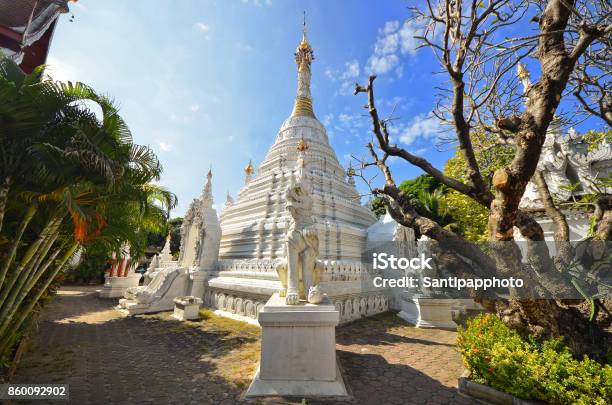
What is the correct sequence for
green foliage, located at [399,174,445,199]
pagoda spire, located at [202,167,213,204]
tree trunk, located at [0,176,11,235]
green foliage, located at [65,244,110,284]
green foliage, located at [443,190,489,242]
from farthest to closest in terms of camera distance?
green foliage, located at [399,174,445,199] → green foliage, located at [65,244,110,284] → green foliage, located at [443,190,489,242] → pagoda spire, located at [202,167,213,204] → tree trunk, located at [0,176,11,235]

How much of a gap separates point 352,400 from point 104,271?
26.2 metres

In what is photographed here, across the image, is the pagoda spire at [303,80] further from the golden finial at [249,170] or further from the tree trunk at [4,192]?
the tree trunk at [4,192]

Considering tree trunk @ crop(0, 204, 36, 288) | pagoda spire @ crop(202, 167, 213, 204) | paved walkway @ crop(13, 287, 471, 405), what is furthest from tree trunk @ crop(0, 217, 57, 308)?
pagoda spire @ crop(202, 167, 213, 204)

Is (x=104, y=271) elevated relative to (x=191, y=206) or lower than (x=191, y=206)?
lower

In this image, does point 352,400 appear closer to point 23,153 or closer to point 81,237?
point 81,237

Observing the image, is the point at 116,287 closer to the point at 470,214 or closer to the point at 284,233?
the point at 284,233

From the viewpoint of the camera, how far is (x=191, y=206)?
1598 centimetres

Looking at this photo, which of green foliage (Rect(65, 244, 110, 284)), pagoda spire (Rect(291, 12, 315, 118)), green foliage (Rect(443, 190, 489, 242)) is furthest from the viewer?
pagoda spire (Rect(291, 12, 315, 118))

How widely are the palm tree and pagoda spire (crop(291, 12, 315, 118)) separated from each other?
19053mm

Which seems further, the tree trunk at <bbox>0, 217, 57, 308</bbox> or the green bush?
the tree trunk at <bbox>0, 217, 57, 308</bbox>

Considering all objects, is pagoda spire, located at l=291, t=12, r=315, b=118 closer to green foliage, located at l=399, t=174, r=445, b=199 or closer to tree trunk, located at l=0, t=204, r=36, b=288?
green foliage, located at l=399, t=174, r=445, b=199

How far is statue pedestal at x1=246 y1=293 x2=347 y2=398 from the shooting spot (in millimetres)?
4438

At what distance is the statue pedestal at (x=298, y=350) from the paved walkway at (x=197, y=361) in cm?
44

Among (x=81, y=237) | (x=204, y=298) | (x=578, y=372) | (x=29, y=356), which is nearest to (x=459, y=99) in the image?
A: (x=578, y=372)
